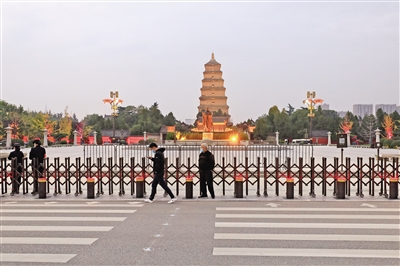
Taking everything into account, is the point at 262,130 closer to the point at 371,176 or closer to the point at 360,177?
the point at 371,176

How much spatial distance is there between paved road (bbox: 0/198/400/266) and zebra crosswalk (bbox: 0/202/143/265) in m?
0.02

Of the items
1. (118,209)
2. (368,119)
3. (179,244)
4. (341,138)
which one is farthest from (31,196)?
(368,119)

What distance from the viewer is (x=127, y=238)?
838 cm

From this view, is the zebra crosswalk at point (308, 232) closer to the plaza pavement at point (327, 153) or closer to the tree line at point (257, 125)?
the plaza pavement at point (327, 153)

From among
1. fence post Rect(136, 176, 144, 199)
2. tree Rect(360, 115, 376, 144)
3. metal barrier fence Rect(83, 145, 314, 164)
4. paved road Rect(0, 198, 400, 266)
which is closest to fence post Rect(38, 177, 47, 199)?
paved road Rect(0, 198, 400, 266)

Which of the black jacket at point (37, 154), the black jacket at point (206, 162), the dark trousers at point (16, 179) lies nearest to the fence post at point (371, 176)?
the black jacket at point (206, 162)

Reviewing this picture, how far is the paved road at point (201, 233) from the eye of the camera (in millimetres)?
7102

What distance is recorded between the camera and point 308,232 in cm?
890

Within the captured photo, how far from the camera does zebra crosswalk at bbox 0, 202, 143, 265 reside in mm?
7375

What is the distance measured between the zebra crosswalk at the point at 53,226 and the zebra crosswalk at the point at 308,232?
8.50 ft

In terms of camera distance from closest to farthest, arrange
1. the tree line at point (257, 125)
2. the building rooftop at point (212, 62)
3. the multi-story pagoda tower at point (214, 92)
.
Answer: the tree line at point (257, 125) < the multi-story pagoda tower at point (214, 92) < the building rooftop at point (212, 62)

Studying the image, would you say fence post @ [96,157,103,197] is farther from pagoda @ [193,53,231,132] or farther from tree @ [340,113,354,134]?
pagoda @ [193,53,231,132]

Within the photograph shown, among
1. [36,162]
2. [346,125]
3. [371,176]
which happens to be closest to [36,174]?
[36,162]

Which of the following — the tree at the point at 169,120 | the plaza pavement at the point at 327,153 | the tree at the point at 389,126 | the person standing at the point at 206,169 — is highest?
the tree at the point at 169,120
